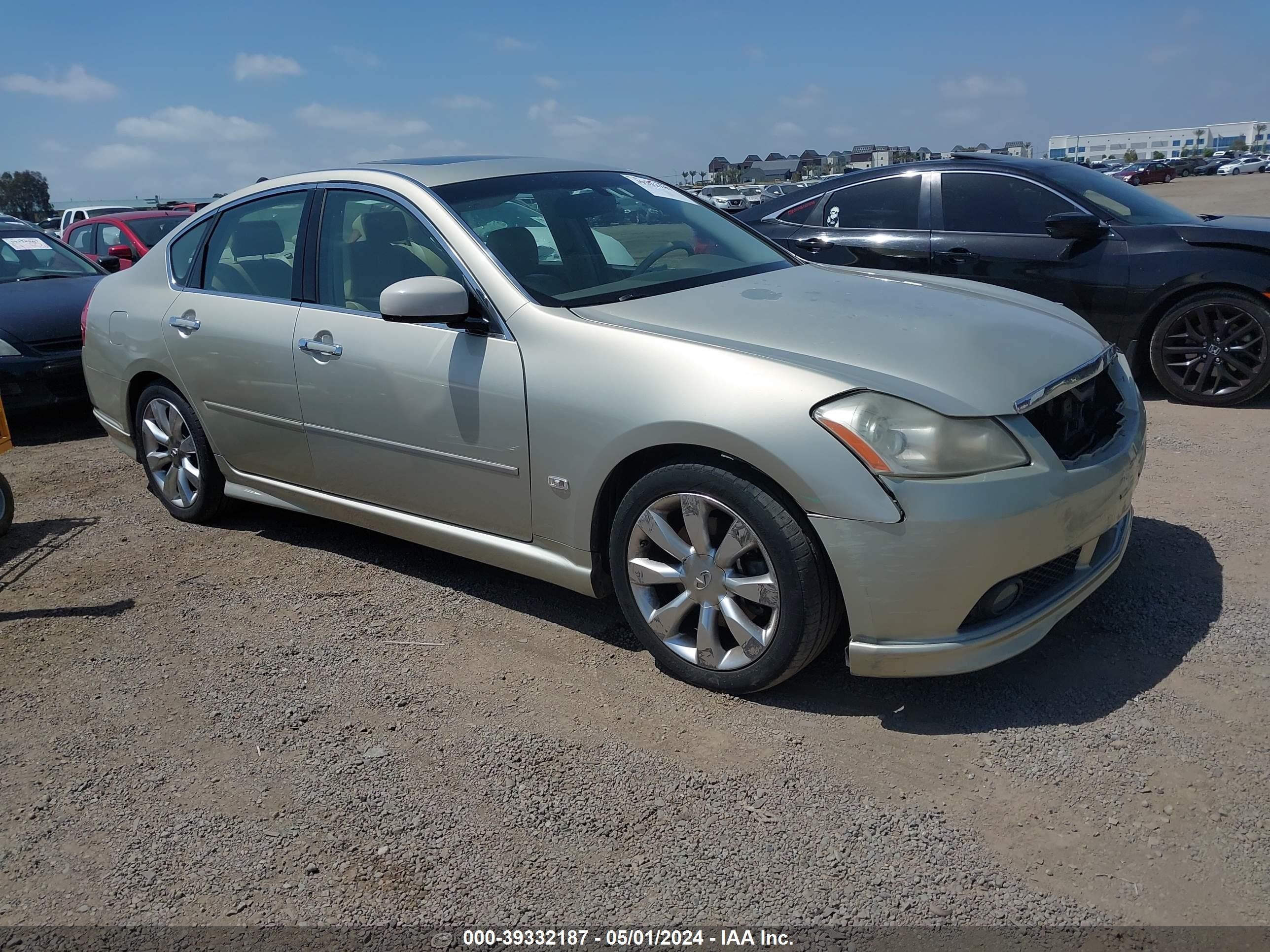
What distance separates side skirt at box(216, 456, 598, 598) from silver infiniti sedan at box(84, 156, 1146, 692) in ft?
0.04

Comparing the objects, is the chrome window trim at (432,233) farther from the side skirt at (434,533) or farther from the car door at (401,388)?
the side skirt at (434,533)

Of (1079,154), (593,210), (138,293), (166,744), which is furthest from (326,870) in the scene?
(1079,154)

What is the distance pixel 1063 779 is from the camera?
2.66m

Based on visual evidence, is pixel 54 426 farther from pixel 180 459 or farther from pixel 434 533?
pixel 434 533

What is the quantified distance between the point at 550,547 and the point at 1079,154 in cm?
15211

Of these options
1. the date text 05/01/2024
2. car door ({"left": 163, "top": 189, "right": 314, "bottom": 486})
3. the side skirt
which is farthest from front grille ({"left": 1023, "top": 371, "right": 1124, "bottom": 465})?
car door ({"left": 163, "top": 189, "right": 314, "bottom": 486})

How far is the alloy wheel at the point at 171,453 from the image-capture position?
194 inches

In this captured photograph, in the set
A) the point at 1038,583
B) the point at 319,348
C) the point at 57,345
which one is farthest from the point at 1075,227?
the point at 57,345

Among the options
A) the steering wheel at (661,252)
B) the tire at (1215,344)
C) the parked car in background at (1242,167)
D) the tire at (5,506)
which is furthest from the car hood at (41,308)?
the parked car in background at (1242,167)

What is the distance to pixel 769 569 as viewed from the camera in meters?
2.95

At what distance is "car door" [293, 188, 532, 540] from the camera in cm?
347

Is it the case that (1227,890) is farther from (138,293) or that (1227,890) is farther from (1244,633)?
(138,293)

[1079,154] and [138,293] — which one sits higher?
[1079,154]

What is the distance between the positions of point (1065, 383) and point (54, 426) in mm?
7459
